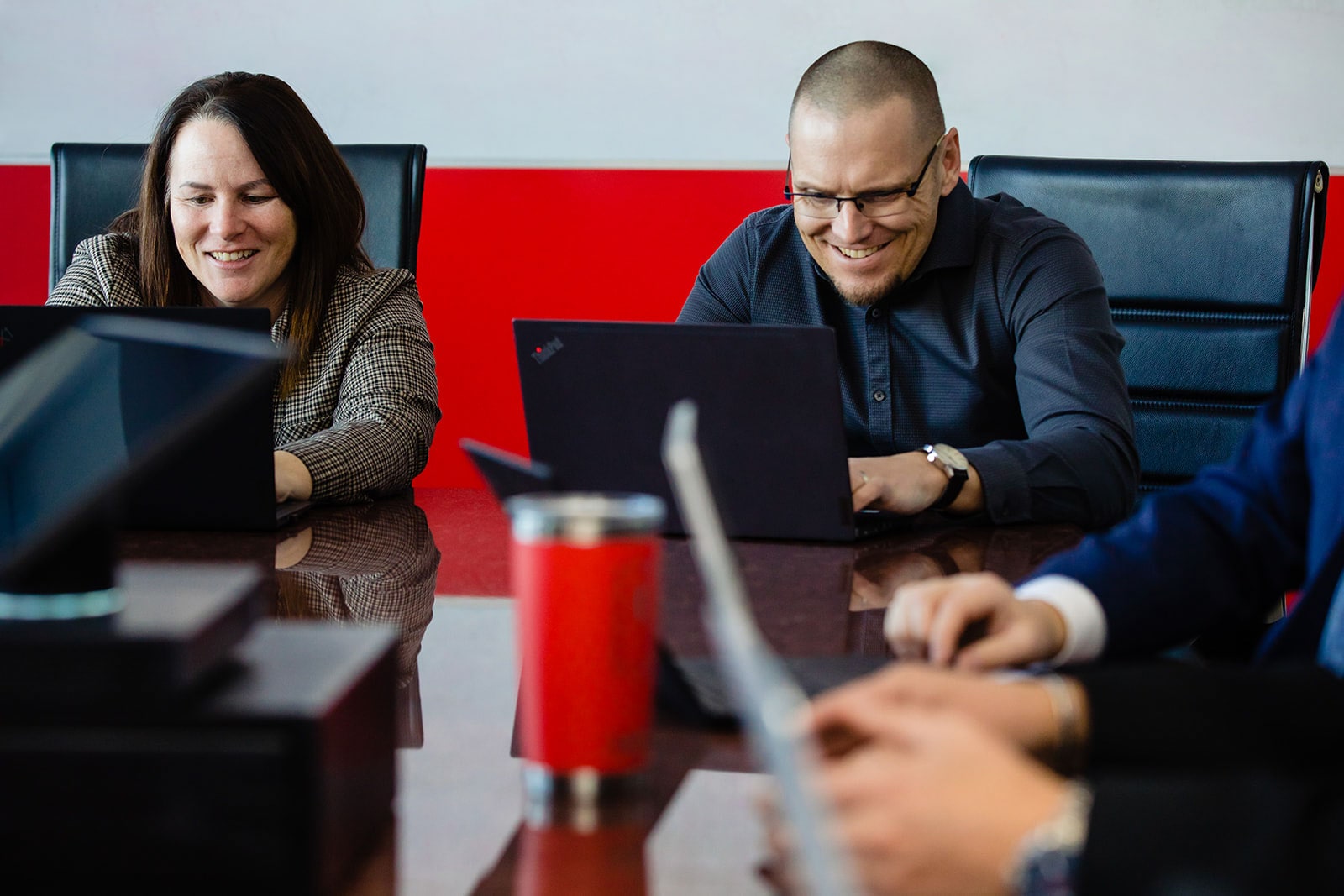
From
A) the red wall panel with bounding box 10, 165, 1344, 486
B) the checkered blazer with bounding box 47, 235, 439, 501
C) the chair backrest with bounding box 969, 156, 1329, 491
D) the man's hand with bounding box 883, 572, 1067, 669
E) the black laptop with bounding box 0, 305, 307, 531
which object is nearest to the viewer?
the man's hand with bounding box 883, 572, 1067, 669

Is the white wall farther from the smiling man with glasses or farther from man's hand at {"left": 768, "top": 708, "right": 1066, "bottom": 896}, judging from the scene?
man's hand at {"left": 768, "top": 708, "right": 1066, "bottom": 896}

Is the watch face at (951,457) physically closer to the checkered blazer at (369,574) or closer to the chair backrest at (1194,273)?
the checkered blazer at (369,574)

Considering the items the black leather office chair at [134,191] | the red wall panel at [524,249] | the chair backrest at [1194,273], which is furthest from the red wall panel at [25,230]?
the chair backrest at [1194,273]

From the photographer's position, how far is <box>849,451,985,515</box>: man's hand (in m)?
1.37

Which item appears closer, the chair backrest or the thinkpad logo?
the thinkpad logo

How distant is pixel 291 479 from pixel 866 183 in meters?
0.80

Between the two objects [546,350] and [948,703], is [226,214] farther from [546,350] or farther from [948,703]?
[948,703]

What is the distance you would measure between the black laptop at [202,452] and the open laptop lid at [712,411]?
247 mm

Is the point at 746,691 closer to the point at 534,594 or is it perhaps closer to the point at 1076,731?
the point at 534,594

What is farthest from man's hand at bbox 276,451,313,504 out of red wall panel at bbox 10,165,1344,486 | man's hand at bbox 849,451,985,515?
red wall panel at bbox 10,165,1344,486

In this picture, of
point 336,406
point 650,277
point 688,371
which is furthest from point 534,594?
point 650,277

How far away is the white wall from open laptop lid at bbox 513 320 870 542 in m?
1.92

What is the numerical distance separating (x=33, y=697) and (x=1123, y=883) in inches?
17.5

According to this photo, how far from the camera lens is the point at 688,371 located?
1.27 metres
